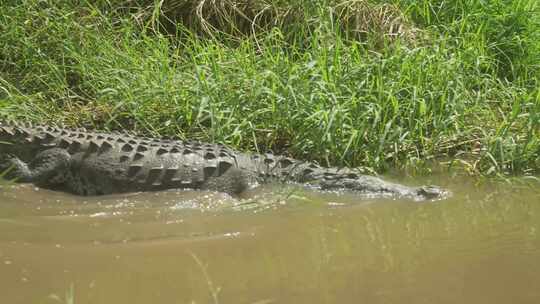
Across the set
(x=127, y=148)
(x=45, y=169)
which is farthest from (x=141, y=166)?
(x=45, y=169)

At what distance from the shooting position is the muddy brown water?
3.12 meters

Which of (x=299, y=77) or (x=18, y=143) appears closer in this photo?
(x=18, y=143)

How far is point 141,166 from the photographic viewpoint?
5.19 metres

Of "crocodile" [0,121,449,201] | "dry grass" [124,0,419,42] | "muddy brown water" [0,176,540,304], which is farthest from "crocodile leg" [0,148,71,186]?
"dry grass" [124,0,419,42]

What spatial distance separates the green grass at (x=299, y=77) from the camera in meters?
5.56

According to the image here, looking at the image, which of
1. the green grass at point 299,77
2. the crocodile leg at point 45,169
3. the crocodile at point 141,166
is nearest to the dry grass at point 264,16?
the green grass at point 299,77

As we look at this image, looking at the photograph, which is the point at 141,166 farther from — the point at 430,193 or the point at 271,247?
the point at 430,193

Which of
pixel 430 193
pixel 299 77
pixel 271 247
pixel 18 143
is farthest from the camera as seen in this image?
pixel 299 77

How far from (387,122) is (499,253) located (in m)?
Answer: 2.12

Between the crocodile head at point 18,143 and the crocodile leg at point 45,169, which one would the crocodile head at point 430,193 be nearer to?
the crocodile leg at point 45,169

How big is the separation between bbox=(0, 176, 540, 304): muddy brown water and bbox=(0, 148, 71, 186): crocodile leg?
126 millimetres

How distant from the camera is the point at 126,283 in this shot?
3.21 metres

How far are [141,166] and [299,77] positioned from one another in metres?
1.35

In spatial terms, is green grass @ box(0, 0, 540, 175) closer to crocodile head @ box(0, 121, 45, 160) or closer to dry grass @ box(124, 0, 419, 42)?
dry grass @ box(124, 0, 419, 42)
